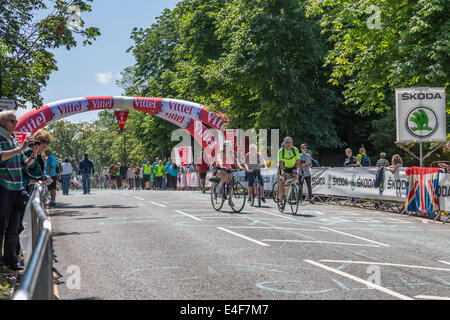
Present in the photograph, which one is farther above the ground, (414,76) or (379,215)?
(414,76)

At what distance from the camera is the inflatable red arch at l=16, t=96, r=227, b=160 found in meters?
29.4

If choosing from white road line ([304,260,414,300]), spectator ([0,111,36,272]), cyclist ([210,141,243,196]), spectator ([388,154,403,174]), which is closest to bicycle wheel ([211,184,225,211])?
cyclist ([210,141,243,196])

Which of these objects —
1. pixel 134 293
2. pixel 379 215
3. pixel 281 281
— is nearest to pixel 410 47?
pixel 379 215

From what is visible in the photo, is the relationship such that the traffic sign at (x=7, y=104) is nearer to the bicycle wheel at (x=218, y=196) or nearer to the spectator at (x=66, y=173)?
the bicycle wheel at (x=218, y=196)

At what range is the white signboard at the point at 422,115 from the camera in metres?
15.2

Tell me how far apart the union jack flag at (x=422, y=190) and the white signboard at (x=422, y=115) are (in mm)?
1570

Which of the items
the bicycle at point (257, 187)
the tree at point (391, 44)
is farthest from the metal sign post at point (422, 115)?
the bicycle at point (257, 187)

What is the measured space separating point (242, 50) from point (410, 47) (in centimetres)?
886

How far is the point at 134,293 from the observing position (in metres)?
5.28

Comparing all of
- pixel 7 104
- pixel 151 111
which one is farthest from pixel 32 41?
pixel 151 111

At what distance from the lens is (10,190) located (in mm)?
6461

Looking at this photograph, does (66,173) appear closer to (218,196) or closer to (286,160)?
(218,196)

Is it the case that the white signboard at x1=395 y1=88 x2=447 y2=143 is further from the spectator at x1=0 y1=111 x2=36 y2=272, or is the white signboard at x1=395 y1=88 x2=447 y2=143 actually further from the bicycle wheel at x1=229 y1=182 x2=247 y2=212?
the spectator at x1=0 y1=111 x2=36 y2=272
